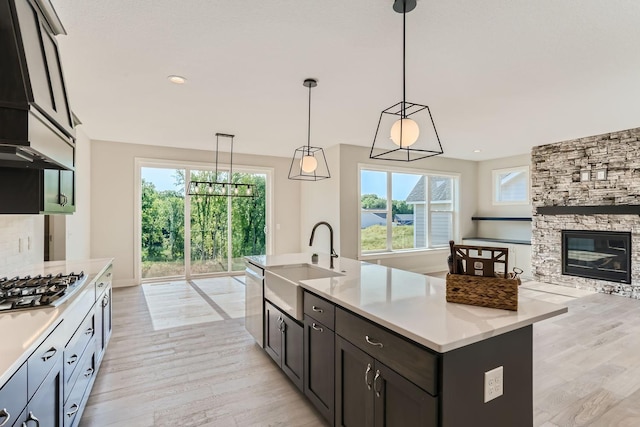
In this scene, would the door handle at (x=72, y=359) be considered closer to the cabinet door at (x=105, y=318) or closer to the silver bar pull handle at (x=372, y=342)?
the cabinet door at (x=105, y=318)

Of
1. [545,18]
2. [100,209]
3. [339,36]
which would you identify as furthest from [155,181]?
[545,18]

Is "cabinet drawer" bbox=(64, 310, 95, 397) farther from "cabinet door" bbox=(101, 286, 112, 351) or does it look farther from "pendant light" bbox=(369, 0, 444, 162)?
"pendant light" bbox=(369, 0, 444, 162)

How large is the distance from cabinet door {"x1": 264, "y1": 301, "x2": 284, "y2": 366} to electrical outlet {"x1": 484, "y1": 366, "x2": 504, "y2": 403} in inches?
60.6

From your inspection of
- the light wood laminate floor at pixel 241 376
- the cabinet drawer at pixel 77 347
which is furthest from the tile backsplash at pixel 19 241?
the light wood laminate floor at pixel 241 376

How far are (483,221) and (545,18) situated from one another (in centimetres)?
627

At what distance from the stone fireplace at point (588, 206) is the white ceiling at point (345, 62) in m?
0.77

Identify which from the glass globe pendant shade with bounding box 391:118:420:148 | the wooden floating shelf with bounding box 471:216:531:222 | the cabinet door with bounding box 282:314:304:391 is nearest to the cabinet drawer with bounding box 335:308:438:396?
the cabinet door with bounding box 282:314:304:391

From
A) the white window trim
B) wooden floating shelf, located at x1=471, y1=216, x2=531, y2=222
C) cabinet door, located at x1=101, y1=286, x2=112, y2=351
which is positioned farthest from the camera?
wooden floating shelf, located at x1=471, y1=216, x2=531, y2=222

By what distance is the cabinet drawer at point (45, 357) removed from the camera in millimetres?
1220

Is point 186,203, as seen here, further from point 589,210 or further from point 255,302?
point 589,210

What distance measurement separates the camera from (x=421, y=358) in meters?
1.28

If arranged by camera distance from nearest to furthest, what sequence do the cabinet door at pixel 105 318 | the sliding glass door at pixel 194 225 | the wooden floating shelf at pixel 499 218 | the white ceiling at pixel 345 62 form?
1. the white ceiling at pixel 345 62
2. the cabinet door at pixel 105 318
3. the sliding glass door at pixel 194 225
4. the wooden floating shelf at pixel 499 218

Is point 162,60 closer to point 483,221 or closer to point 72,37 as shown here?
point 72,37

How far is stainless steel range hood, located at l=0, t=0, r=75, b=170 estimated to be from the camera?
126 cm
